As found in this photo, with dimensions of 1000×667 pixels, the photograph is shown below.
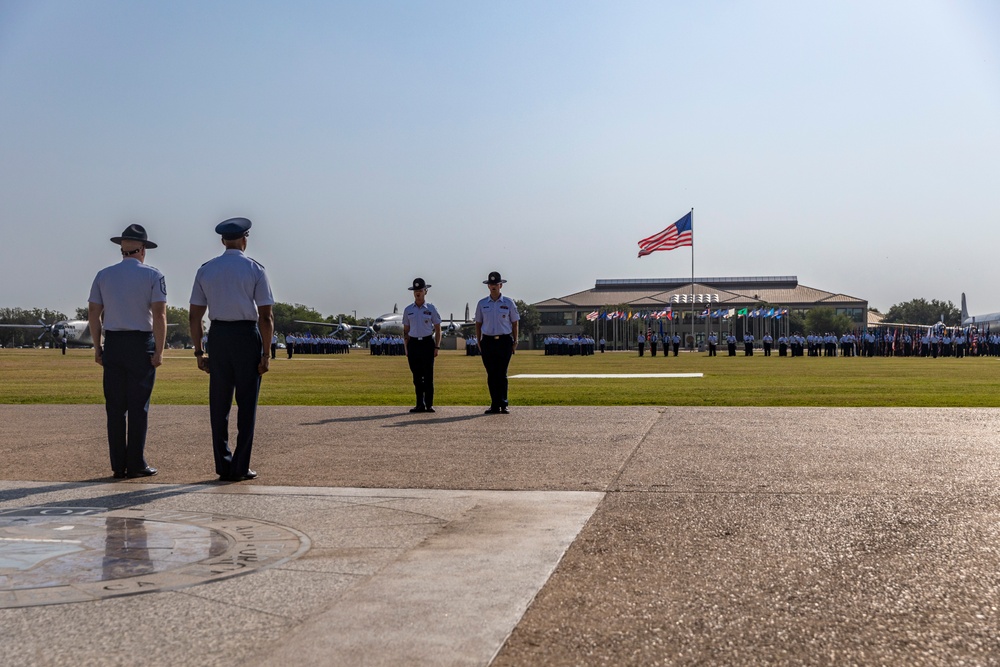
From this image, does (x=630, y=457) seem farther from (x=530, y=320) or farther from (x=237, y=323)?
(x=530, y=320)

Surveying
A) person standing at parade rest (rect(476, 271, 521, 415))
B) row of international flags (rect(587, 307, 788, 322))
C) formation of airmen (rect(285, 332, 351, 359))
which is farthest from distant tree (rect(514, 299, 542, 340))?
person standing at parade rest (rect(476, 271, 521, 415))

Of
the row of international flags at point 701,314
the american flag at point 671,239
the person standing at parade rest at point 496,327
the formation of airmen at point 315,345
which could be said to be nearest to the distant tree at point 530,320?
the row of international flags at point 701,314

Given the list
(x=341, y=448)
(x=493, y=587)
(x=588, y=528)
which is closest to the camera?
(x=493, y=587)

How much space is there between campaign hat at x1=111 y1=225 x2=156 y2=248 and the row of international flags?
83232mm

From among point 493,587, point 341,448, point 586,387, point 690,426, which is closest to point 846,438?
point 690,426

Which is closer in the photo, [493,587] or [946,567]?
[493,587]

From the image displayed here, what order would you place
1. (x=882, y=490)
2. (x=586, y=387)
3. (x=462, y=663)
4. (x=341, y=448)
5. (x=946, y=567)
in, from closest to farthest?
(x=462, y=663), (x=946, y=567), (x=882, y=490), (x=341, y=448), (x=586, y=387)

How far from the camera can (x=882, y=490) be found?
235 inches

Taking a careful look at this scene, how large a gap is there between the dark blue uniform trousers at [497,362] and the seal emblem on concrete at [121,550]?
6.77m

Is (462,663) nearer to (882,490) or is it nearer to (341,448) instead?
(882,490)

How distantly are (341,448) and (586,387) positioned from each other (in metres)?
10.8

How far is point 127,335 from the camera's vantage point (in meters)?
7.28

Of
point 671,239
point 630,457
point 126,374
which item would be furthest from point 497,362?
point 671,239

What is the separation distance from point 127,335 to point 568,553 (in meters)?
4.25
